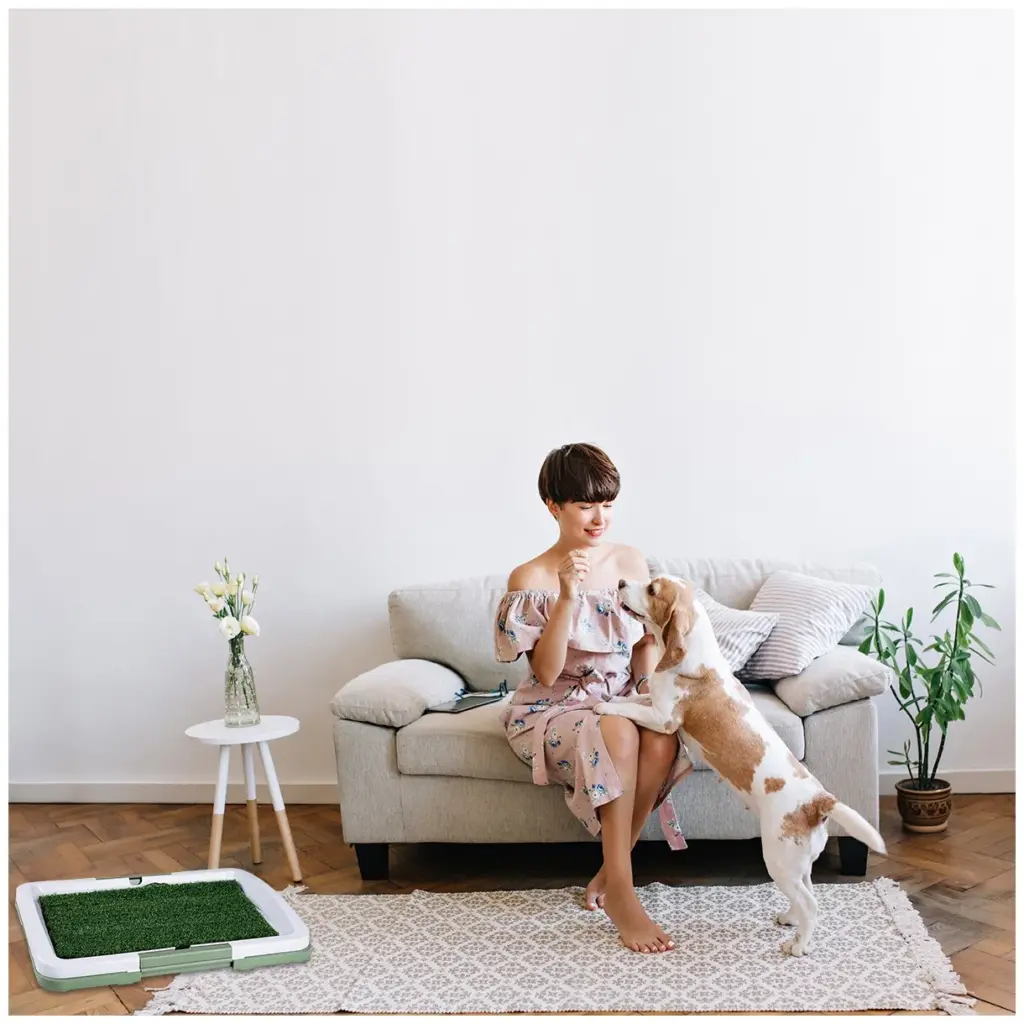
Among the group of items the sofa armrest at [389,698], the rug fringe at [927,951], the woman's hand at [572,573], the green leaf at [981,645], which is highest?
the woman's hand at [572,573]

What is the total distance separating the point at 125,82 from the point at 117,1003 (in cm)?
285

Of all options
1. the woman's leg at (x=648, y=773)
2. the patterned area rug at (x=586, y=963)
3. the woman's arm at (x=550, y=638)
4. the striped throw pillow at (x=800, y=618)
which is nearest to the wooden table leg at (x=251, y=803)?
the patterned area rug at (x=586, y=963)

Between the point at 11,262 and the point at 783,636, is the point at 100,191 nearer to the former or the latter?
the point at 11,262

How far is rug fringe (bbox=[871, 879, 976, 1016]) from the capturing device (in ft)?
6.91

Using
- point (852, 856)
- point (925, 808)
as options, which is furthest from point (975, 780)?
point (852, 856)

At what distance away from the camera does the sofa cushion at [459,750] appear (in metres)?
2.76

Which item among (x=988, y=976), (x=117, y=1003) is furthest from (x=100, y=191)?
(x=988, y=976)

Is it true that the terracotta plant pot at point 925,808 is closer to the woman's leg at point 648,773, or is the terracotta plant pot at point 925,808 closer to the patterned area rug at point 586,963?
the patterned area rug at point 586,963

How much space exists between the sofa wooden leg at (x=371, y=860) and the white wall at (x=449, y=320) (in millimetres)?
872

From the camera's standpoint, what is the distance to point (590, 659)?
2.68m

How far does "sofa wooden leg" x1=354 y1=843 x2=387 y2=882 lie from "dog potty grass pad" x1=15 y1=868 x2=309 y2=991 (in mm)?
265

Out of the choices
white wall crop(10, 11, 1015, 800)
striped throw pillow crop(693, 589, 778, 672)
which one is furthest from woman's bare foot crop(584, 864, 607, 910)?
white wall crop(10, 11, 1015, 800)

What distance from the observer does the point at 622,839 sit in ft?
8.03

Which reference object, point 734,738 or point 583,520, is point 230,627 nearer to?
point 583,520
